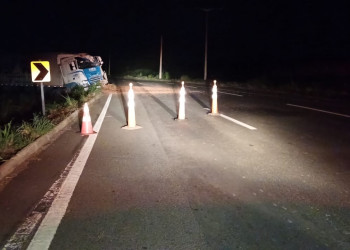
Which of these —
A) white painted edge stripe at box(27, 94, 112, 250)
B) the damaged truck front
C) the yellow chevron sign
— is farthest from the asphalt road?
the damaged truck front

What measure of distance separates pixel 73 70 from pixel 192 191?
805 inches

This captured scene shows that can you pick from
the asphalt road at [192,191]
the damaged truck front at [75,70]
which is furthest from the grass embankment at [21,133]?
the damaged truck front at [75,70]

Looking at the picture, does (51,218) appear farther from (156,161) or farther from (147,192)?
(156,161)

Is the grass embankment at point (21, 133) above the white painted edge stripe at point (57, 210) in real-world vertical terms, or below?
above

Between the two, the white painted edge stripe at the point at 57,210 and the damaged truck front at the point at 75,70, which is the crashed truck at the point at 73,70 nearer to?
the damaged truck front at the point at 75,70

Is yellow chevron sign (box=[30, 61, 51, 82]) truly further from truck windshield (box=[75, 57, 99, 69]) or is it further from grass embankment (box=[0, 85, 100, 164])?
truck windshield (box=[75, 57, 99, 69])

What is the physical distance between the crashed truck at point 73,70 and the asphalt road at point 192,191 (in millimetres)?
15137

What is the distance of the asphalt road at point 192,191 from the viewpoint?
418 centimetres

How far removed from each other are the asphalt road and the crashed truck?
15.1 metres

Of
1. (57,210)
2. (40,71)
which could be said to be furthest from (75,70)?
(57,210)

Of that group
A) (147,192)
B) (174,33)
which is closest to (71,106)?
(147,192)

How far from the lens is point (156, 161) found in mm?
7312

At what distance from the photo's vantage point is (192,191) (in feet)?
18.3

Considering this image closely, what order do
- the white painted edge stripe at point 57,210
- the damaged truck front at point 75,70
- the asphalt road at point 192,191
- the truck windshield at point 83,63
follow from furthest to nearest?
the truck windshield at point 83,63, the damaged truck front at point 75,70, the asphalt road at point 192,191, the white painted edge stripe at point 57,210
